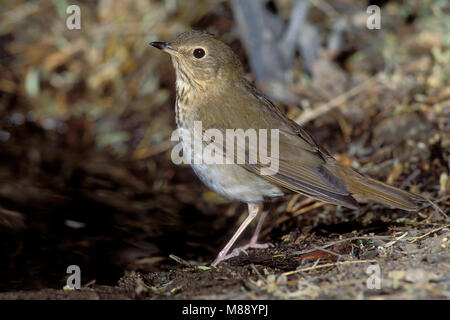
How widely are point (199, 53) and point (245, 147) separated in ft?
2.86

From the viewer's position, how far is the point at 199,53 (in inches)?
170

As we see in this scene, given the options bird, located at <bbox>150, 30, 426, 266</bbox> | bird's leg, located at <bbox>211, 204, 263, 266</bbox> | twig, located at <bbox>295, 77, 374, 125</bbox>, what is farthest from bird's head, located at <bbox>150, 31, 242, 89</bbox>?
twig, located at <bbox>295, 77, 374, 125</bbox>

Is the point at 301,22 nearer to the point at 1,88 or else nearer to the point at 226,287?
the point at 1,88

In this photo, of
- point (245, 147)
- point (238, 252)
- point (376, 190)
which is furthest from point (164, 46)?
point (376, 190)

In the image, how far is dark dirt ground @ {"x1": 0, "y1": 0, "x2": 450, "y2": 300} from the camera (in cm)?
307

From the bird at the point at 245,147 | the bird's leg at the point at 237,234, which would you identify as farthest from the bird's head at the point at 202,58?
the bird's leg at the point at 237,234

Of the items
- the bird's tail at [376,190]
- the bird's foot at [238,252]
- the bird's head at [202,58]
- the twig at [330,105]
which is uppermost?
the twig at [330,105]

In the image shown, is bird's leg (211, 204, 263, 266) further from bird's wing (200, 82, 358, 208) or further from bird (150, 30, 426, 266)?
bird's wing (200, 82, 358, 208)

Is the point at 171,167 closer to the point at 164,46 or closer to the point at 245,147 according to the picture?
the point at 164,46

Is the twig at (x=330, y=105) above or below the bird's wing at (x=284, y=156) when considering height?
above

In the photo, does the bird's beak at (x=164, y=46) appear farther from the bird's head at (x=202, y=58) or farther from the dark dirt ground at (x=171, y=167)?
the dark dirt ground at (x=171, y=167)

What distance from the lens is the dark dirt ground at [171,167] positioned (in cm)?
307

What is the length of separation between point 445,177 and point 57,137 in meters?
4.16

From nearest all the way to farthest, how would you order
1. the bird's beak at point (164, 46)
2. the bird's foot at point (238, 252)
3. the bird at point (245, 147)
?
1. the bird at point (245, 147)
2. the bird's foot at point (238, 252)
3. the bird's beak at point (164, 46)
